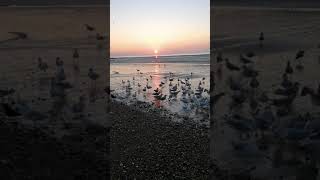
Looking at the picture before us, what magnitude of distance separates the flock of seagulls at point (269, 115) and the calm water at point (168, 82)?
0.51 meters

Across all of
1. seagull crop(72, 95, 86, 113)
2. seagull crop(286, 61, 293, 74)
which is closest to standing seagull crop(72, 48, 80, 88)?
seagull crop(72, 95, 86, 113)

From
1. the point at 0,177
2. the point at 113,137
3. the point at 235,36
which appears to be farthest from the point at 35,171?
the point at 235,36

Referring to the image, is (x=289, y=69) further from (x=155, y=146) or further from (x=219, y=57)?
(x=155, y=146)

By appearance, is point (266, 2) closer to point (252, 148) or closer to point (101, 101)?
point (252, 148)

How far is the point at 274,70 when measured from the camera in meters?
2.66

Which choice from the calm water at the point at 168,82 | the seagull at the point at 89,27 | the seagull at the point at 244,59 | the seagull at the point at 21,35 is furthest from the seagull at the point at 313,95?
the seagull at the point at 21,35

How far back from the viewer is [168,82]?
3.34 meters

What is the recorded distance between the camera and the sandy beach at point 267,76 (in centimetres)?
265

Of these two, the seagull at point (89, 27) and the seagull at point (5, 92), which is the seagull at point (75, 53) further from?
the seagull at point (5, 92)

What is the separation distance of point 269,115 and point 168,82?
96cm

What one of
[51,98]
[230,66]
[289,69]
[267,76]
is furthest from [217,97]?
[51,98]

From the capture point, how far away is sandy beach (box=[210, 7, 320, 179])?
8.69 feet

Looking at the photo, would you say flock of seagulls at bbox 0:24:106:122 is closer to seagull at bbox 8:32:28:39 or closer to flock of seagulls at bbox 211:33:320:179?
seagull at bbox 8:32:28:39

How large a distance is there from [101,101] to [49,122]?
1.28ft
